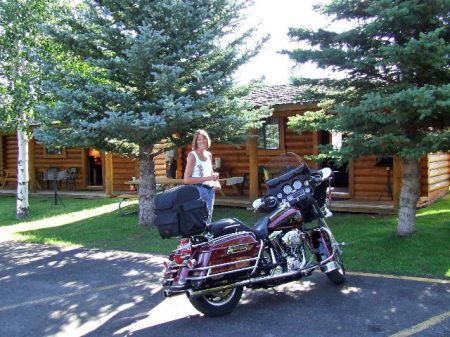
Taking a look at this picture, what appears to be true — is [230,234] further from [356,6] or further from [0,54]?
Result: [0,54]

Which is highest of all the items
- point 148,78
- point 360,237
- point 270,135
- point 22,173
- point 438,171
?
point 148,78

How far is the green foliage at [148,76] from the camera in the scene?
29.6 ft

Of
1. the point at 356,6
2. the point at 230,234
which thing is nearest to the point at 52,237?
the point at 230,234

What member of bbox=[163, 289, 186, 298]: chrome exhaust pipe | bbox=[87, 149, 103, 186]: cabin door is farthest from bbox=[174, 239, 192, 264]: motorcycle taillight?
bbox=[87, 149, 103, 186]: cabin door

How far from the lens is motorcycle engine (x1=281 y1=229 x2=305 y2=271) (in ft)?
17.5

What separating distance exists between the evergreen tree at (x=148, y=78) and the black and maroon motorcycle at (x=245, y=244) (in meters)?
3.85

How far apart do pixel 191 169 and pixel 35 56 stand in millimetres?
6725

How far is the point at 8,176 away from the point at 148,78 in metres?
15.5

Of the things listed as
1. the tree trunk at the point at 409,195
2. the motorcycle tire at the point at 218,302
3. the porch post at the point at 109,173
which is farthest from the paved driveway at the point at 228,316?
the porch post at the point at 109,173

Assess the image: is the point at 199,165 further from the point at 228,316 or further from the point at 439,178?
the point at 439,178

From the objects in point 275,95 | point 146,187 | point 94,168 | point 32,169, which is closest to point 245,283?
point 146,187

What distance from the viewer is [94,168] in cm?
2080

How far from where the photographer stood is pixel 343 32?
768 cm

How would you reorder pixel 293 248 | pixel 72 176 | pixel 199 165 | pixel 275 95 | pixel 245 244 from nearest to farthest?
1. pixel 245 244
2. pixel 293 248
3. pixel 199 165
4. pixel 275 95
5. pixel 72 176
